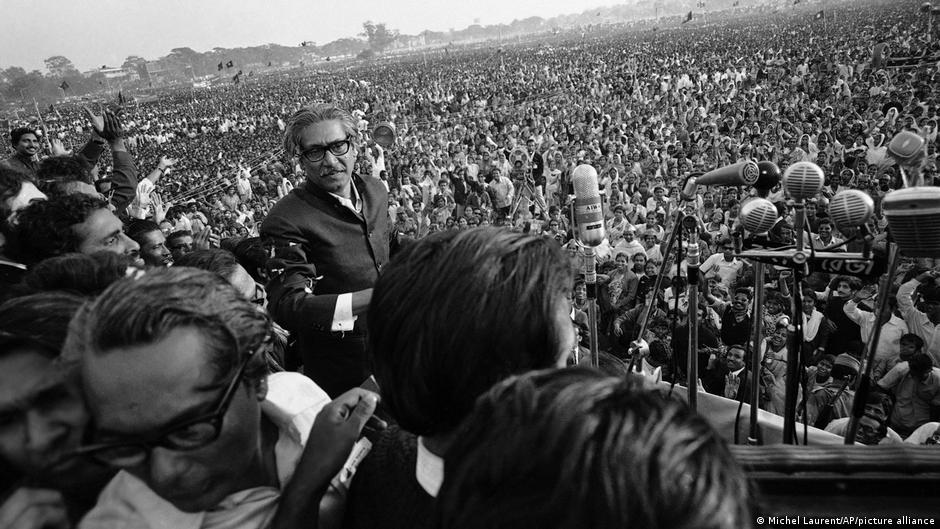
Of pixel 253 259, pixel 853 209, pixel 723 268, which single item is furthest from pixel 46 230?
pixel 723 268

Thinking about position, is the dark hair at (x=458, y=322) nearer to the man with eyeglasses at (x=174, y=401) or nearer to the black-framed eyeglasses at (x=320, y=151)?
the man with eyeglasses at (x=174, y=401)

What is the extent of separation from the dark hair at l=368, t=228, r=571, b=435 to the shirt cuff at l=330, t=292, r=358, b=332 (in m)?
0.87

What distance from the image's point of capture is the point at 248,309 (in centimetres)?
102

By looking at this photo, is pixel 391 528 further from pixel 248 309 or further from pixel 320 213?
pixel 320 213

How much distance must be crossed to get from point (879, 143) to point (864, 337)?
20.9ft

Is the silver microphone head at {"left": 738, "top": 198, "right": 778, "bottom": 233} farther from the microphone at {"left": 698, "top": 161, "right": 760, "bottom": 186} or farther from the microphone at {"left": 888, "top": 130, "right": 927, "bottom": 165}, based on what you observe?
the microphone at {"left": 888, "top": 130, "right": 927, "bottom": 165}

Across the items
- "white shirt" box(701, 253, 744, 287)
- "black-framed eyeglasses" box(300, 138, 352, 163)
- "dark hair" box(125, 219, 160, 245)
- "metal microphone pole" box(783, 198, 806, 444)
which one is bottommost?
"white shirt" box(701, 253, 744, 287)

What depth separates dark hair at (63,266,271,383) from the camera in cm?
85

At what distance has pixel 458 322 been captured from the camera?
0.79m

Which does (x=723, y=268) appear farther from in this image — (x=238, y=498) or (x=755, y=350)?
(x=238, y=498)

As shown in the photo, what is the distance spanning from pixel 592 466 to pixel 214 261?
2.09 m

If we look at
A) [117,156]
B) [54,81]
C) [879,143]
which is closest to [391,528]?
[117,156]

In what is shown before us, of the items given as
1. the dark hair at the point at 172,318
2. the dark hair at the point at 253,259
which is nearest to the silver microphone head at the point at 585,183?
the dark hair at the point at 172,318

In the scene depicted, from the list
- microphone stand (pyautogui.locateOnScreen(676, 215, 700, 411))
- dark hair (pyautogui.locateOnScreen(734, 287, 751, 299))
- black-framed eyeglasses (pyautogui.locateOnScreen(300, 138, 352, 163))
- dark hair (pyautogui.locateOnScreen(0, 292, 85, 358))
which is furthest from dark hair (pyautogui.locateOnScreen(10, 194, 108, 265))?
dark hair (pyautogui.locateOnScreen(734, 287, 751, 299))
